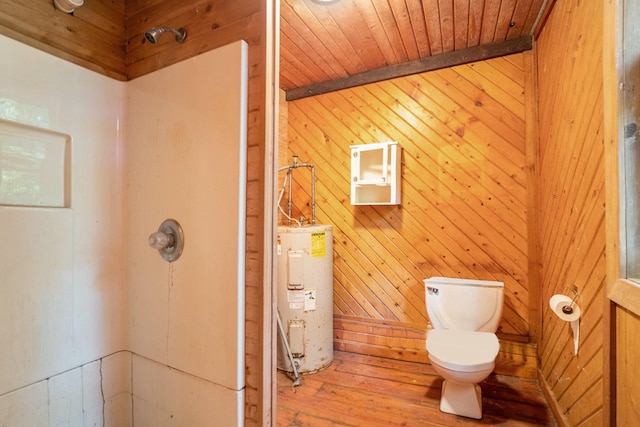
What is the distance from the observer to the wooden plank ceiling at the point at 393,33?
5.83ft

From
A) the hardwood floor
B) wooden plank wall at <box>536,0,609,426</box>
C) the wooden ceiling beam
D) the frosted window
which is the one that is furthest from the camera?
the wooden ceiling beam

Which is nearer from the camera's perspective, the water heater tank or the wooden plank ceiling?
the wooden plank ceiling

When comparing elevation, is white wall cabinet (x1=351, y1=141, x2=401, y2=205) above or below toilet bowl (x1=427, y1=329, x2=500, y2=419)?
above

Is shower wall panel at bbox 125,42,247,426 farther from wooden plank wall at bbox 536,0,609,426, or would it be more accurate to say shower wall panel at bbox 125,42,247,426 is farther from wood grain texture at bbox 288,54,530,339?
wood grain texture at bbox 288,54,530,339

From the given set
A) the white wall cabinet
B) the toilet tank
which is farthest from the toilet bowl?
the white wall cabinet

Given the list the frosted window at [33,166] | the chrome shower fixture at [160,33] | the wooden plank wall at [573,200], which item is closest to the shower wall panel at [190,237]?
the chrome shower fixture at [160,33]

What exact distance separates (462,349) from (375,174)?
1443 millimetres

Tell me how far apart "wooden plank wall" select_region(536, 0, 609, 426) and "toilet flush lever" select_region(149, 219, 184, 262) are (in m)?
1.59

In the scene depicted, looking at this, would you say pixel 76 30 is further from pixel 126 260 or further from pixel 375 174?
pixel 375 174

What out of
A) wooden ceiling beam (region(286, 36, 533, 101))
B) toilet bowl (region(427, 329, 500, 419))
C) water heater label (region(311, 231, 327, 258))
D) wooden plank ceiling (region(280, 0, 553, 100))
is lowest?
toilet bowl (region(427, 329, 500, 419))

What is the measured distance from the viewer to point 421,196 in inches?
94.8

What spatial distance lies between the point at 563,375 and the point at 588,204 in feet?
3.23

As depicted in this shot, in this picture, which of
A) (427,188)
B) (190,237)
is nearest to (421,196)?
(427,188)

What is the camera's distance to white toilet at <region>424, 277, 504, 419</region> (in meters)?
1.60
